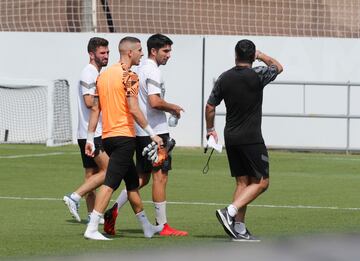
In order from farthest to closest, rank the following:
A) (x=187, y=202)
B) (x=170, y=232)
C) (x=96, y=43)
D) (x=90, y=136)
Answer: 1. (x=187, y=202)
2. (x=96, y=43)
3. (x=90, y=136)
4. (x=170, y=232)

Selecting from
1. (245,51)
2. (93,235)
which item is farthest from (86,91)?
(245,51)

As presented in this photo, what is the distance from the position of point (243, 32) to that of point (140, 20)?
2.48 m

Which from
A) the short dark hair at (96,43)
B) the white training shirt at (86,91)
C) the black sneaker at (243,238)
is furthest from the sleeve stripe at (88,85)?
the black sneaker at (243,238)

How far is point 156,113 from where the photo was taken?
11.4m

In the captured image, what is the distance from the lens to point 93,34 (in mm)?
25500

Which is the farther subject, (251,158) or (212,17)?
(212,17)

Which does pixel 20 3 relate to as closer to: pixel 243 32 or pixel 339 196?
pixel 243 32

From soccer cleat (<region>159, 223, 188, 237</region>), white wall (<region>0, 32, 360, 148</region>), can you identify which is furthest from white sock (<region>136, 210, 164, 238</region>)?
white wall (<region>0, 32, 360, 148</region>)

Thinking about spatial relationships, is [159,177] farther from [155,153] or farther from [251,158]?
[251,158]

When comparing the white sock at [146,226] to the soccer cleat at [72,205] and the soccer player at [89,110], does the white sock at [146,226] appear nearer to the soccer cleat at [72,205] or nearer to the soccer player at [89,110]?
the soccer player at [89,110]

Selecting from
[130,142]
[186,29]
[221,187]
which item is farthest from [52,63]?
[130,142]

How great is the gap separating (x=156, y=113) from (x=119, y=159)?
0.91m

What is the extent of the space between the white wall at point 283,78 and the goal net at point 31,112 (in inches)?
10.6

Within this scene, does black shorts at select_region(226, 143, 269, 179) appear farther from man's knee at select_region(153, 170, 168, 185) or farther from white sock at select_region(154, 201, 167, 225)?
white sock at select_region(154, 201, 167, 225)
